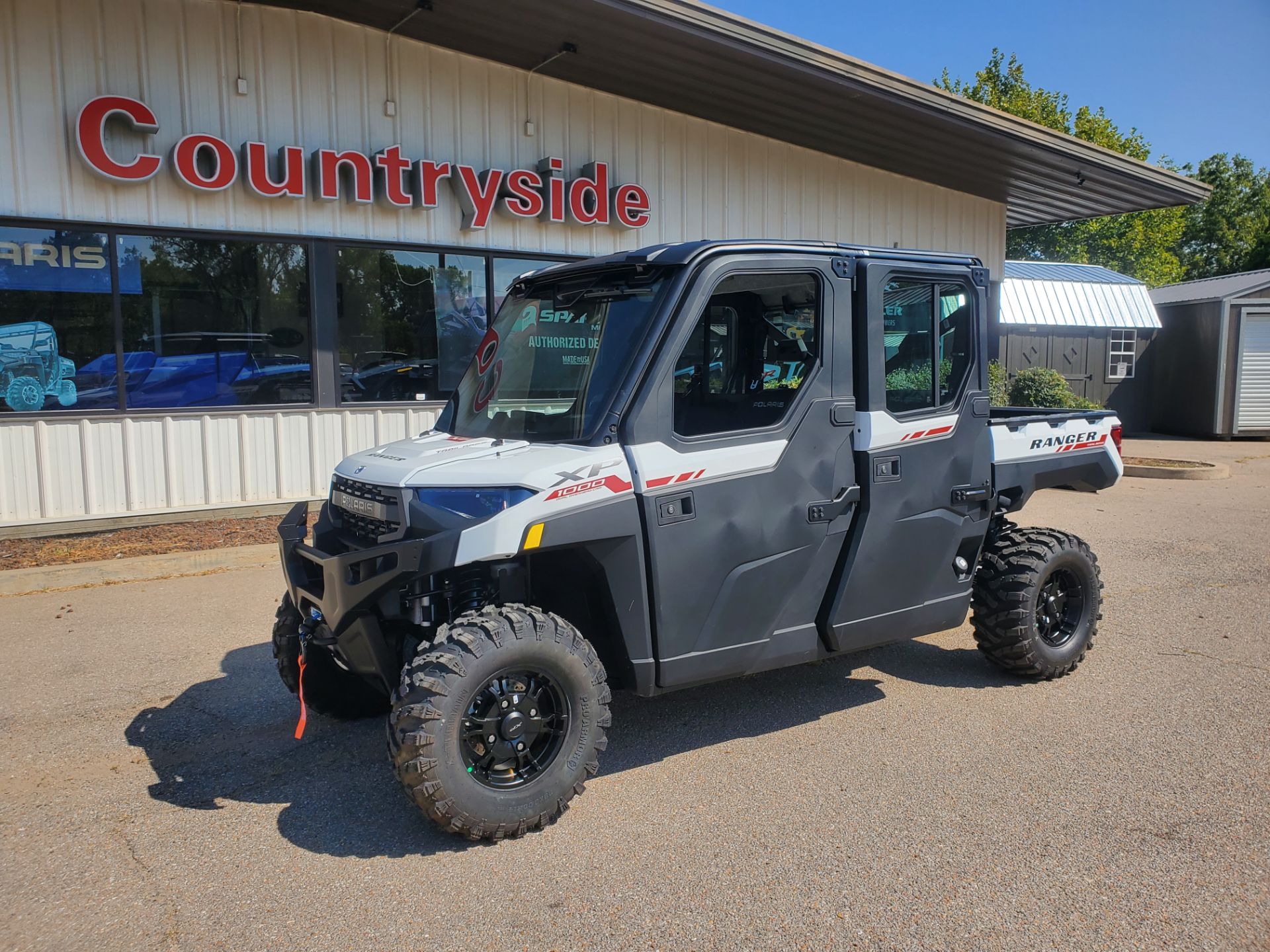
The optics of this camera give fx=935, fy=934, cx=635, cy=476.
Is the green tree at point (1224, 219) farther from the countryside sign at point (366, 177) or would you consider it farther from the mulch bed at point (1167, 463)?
the countryside sign at point (366, 177)

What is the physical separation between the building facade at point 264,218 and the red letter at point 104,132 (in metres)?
Result: 0.02

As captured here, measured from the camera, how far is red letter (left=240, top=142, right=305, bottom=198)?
29.8 ft

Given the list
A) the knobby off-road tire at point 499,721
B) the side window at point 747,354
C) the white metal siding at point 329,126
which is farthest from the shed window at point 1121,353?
the knobby off-road tire at point 499,721

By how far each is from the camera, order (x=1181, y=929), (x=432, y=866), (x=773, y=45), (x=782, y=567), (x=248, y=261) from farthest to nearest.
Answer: (x=773, y=45), (x=248, y=261), (x=782, y=567), (x=432, y=866), (x=1181, y=929)

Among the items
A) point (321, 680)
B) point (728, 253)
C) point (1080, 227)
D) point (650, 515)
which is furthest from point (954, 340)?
point (1080, 227)

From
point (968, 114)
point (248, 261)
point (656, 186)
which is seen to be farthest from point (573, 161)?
point (968, 114)

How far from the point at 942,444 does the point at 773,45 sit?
705cm

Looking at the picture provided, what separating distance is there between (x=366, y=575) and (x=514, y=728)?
0.82m

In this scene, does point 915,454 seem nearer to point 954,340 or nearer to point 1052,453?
point 954,340

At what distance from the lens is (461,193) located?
1036 centimetres

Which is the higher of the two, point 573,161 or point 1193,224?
point 1193,224

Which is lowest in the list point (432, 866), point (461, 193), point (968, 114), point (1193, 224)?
point (432, 866)

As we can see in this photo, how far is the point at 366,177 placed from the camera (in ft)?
31.9

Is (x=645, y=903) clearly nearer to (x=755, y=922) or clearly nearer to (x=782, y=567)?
(x=755, y=922)
